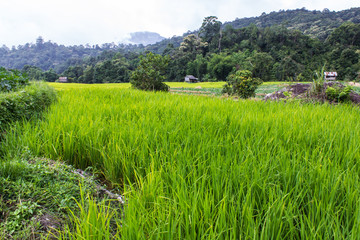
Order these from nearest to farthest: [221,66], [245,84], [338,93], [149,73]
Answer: [338,93] → [245,84] → [149,73] → [221,66]

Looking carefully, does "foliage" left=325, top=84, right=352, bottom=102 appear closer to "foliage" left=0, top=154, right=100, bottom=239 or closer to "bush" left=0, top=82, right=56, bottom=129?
"foliage" left=0, top=154, right=100, bottom=239

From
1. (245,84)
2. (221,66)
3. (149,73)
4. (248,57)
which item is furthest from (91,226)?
(221,66)

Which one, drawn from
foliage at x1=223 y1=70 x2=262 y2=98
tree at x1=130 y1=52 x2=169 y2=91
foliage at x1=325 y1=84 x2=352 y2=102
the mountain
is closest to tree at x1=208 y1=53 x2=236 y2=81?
the mountain

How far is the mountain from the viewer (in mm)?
66594

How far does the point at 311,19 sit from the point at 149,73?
98.9 metres

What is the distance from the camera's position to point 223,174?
115 centimetres

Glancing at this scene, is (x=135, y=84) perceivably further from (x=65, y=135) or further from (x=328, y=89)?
(x=65, y=135)

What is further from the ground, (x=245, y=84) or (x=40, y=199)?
(x=245, y=84)

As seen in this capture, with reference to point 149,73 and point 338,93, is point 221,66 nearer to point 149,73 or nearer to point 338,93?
point 149,73

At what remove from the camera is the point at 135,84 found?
12.9 m

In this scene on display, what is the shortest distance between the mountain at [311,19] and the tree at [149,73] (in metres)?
60.8

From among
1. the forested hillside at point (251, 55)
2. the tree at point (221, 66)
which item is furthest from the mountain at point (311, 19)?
the tree at point (221, 66)

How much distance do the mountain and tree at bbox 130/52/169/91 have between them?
199 feet

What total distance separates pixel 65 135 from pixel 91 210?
4.54 ft
